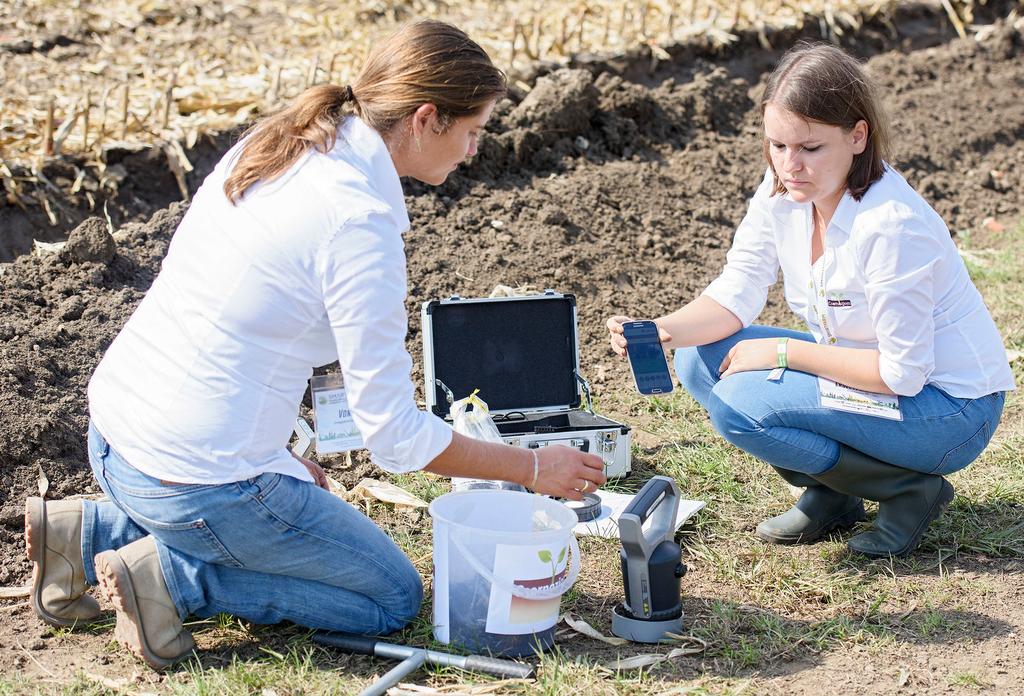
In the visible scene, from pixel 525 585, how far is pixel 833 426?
3.81 feet

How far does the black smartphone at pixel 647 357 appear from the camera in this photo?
3785mm

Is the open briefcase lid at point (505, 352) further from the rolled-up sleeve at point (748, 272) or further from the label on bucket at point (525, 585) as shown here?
the label on bucket at point (525, 585)

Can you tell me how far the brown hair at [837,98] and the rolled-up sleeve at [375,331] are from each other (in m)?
1.35

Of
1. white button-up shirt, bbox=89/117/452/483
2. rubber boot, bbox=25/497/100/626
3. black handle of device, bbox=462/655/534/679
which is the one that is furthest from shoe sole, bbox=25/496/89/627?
black handle of device, bbox=462/655/534/679

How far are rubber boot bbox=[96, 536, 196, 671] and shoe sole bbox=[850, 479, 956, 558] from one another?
2.14 metres

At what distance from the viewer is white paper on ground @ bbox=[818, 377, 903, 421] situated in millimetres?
3471

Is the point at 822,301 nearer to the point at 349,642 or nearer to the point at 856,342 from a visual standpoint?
the point at 856,342

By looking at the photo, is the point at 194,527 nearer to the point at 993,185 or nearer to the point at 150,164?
the point at 150,164

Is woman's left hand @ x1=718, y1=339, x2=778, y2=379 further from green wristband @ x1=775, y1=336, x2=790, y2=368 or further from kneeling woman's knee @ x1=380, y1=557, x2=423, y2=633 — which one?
kneeling woman's knee @ x1=380, y1=557, x2=423, y2=633

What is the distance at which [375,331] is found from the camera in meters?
2.70

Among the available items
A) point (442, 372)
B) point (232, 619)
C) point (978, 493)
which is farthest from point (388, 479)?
point (978, 493)

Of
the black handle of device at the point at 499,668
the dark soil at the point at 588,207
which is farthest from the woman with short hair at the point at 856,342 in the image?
the dark soil at the point at 588,207

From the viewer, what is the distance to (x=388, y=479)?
173 inches

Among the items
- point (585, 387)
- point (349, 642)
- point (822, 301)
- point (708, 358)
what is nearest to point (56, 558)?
point (349, 642)
